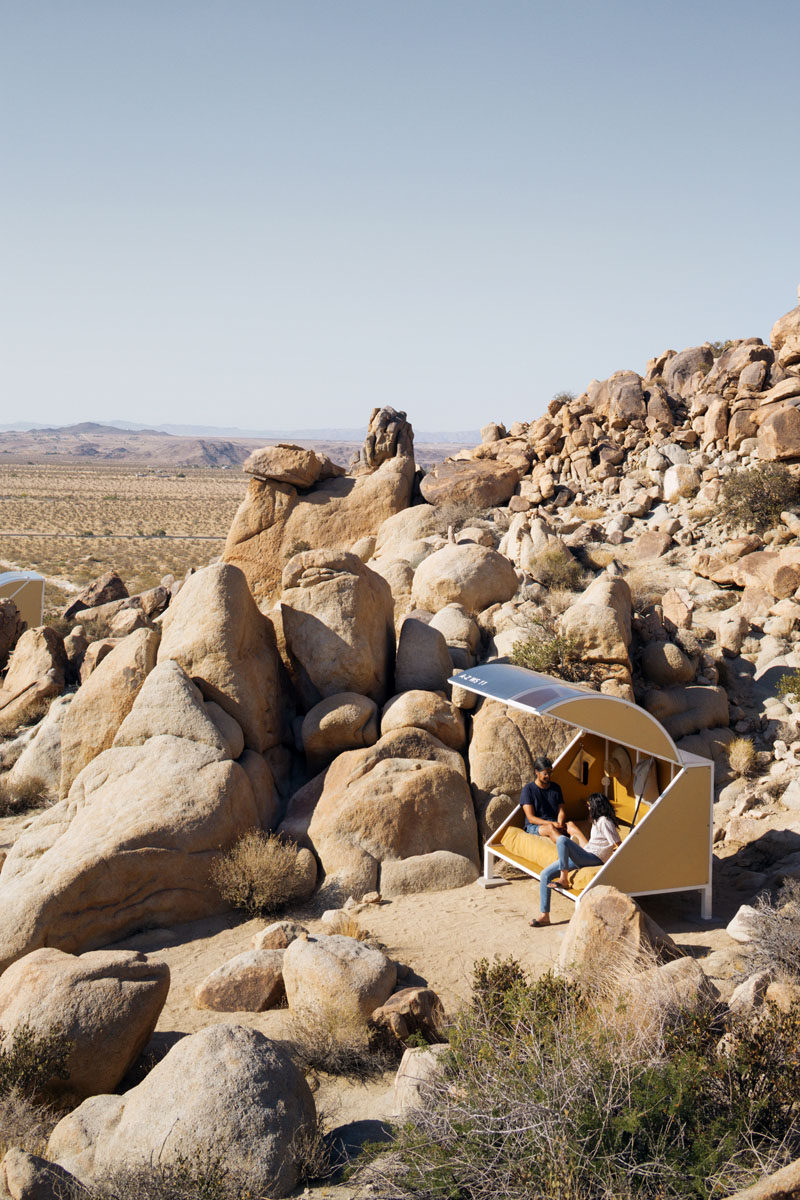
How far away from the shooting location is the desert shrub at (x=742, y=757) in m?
13.1

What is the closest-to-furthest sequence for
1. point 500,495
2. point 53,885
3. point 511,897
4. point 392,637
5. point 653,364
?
point 53,885 → point 511,897 → point 392,637 → point 500,495 → point 653,364

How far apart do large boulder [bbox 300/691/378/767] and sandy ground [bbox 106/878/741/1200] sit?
2.36m

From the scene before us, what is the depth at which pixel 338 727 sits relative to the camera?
40.3 feet

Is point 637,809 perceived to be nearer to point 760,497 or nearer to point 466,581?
point 466,581

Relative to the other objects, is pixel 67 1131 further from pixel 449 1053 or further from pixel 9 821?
pixel 9 821

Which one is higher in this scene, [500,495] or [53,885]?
[500,495]

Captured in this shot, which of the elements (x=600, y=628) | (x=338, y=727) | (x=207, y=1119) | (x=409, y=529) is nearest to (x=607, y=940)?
(x=207, y=1119)

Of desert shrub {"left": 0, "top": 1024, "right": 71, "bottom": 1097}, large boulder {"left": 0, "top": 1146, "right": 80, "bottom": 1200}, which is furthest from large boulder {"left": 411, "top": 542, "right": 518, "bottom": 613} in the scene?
large boulder {"left": 0, "top": 1146, "right": 80, "bottom": 1200}

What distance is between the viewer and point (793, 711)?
550 inches

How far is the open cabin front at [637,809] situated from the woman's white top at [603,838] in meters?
0.17

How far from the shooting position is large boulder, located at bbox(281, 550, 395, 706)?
13.0 m

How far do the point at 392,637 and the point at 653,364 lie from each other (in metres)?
16.8

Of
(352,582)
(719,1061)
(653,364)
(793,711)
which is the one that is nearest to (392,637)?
(352,582)

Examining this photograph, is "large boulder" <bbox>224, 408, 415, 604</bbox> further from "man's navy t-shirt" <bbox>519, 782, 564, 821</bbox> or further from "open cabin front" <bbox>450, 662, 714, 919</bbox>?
"man's navy t-shirt" <bbox>519, 782, 564, 821</bbox>
